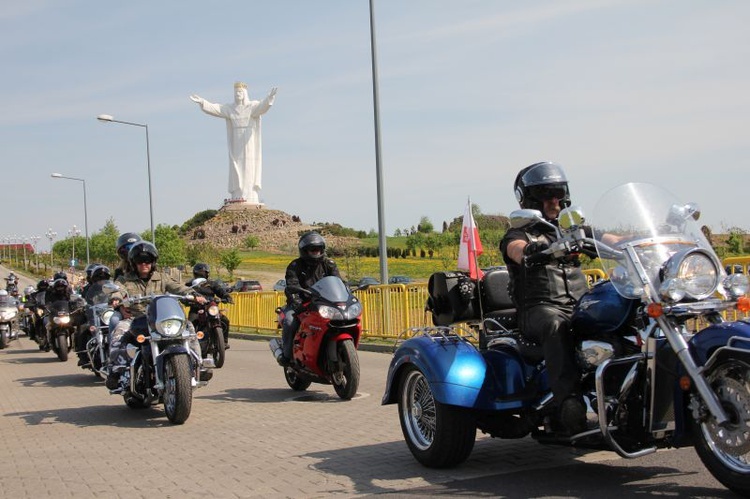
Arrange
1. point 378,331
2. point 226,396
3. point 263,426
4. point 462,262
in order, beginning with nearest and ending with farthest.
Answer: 1. point 263,426
2. point 226,396
3. point 462,262
4. point 378,331

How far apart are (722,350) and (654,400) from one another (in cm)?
50

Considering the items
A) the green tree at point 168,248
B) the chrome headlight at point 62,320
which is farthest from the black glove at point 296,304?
the green tree at point 168,248

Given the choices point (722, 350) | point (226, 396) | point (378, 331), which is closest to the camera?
point (722, 350)

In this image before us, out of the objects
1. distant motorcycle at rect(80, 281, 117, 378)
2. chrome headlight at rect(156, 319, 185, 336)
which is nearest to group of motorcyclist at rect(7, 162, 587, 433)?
chrome headlight at rect(156, 319, 185, 336)

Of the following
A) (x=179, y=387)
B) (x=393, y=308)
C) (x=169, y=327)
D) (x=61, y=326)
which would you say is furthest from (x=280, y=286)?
(x=179, y=387)

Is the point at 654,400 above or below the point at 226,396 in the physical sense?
above

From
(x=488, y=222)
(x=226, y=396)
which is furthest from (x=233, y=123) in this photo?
(x=226, y=396)

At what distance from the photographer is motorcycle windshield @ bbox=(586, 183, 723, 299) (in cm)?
466

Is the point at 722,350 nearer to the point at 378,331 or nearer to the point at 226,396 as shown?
the point at 226,396

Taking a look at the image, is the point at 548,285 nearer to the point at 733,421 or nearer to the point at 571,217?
the point at 571,217

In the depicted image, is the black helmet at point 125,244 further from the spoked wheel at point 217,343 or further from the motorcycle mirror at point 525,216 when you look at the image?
the motorcycle mirror at point 525,216

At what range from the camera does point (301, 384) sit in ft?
35.4

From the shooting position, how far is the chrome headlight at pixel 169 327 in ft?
27.7

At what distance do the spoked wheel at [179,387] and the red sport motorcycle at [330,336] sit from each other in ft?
6.19
